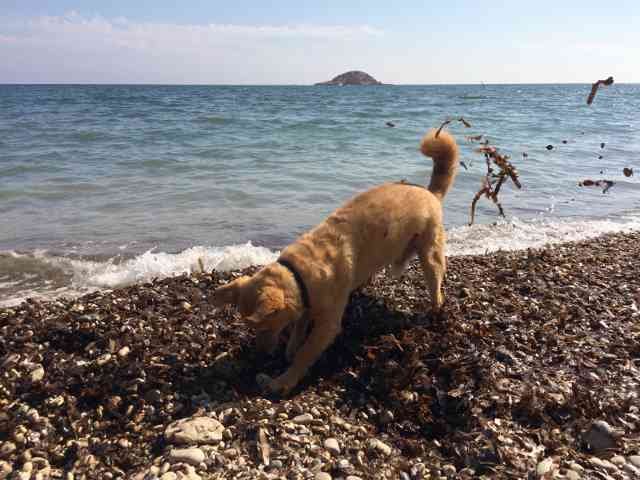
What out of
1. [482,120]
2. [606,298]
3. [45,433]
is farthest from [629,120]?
[45,433]

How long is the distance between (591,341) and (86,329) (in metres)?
4.62

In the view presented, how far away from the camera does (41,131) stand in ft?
69.1

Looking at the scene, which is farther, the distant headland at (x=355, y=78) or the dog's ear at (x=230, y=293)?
the distant headland at (x=355, y=78)

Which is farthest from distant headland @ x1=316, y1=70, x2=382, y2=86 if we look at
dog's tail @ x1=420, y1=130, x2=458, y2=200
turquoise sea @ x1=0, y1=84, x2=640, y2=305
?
dog's tail @ x1=420, y1=130, x2=458, y2=200

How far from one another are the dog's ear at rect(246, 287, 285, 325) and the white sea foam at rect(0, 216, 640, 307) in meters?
3.79

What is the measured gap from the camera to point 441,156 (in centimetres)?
524

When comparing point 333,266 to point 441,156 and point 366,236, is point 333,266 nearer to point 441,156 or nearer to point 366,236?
point 366,236

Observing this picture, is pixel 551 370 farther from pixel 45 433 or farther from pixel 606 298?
→ pixel 45 433

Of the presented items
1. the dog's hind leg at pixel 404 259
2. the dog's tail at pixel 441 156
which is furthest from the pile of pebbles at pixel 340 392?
the dog's tail at pixel 441 156

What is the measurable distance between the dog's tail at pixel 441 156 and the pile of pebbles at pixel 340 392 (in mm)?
1223

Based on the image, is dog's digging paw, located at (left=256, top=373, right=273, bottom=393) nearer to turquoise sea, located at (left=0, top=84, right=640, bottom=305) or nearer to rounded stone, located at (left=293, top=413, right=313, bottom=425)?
rounded stone, located at (left=293, top=413, right=313, bottom=425)

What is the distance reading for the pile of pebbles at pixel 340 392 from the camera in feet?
10.5

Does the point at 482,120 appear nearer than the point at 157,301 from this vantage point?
No

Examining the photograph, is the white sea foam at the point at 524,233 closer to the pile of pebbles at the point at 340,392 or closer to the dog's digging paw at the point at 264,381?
the pile of pebbles at the point at 340,392
